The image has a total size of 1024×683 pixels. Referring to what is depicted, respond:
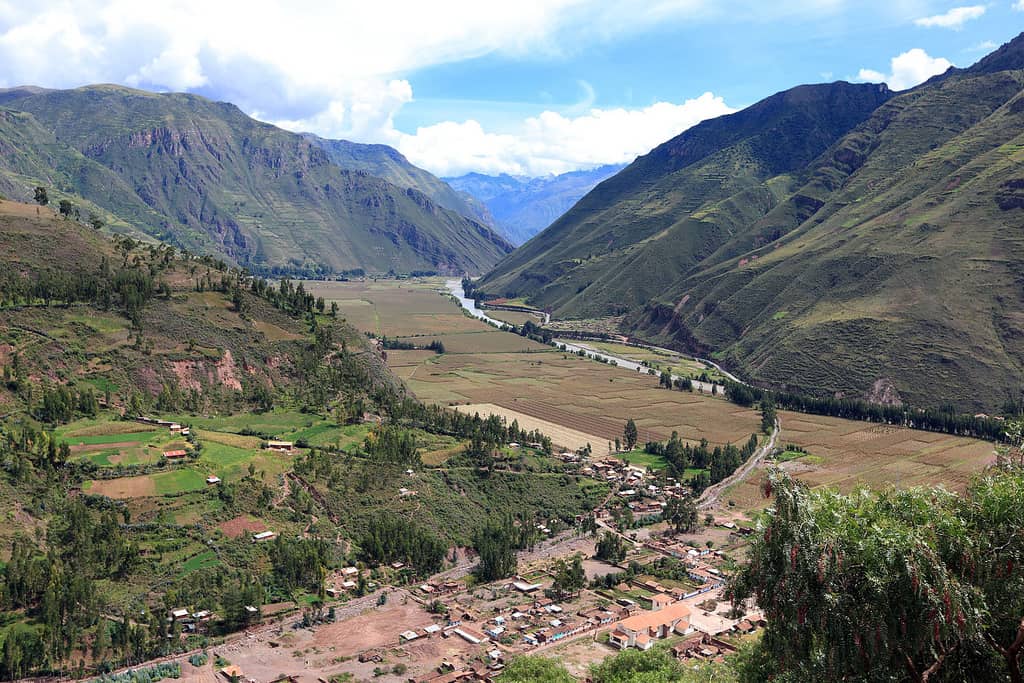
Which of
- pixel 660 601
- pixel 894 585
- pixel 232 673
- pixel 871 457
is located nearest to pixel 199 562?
pixel 232 673

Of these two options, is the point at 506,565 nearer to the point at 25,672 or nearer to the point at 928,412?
the point at 25,672

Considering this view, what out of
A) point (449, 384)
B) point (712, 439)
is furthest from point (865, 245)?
point (449, 384)

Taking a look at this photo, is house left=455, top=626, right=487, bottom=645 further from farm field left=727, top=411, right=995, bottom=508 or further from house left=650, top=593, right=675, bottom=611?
farm field left=727, top=411, right=995, bottom=508

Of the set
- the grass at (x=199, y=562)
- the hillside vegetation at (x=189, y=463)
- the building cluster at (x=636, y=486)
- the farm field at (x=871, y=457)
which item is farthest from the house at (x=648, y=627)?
the grass at (x=199, y=562)

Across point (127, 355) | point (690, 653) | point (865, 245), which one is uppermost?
point (865, 245)

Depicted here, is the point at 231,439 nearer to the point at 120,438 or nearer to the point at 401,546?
the point at 120,438

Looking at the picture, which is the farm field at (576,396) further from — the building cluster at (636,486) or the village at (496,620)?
the village at (496,620)

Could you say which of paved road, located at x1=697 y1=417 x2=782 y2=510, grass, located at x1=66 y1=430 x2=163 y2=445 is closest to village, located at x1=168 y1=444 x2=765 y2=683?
paved road, located at x1=697 y1=417 x2=782 y2=510
